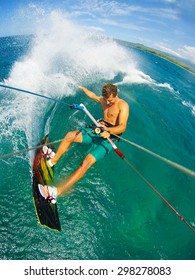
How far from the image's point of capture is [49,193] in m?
5.59

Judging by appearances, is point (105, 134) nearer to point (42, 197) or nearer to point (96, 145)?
point (96, 145)

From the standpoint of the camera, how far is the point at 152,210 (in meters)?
6.86

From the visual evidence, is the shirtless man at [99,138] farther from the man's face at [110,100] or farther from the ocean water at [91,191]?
the ocean water at [91,191]

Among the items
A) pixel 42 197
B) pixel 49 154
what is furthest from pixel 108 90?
pixel 42 197

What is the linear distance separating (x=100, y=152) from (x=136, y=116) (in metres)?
6.14

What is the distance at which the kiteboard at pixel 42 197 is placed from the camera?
5164mm

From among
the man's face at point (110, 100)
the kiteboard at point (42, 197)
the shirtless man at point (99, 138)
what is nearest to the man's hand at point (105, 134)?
the shirtless man at point (99, 138)

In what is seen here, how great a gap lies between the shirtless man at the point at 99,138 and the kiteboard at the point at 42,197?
5.7 inches

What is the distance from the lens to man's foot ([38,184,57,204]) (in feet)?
18.0

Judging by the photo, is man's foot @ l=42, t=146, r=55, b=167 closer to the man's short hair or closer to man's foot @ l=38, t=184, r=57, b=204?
man's foot @ l=38, t=184, r=57, b=204

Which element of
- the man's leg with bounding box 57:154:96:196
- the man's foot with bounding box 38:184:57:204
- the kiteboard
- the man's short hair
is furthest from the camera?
the man's short hair

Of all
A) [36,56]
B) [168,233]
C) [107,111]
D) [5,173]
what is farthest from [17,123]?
[36,56]

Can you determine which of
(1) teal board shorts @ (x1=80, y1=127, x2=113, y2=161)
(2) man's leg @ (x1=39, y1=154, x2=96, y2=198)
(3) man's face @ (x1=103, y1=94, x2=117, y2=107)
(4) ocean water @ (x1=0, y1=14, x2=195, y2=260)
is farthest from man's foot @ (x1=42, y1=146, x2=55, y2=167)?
(3) man's face @ (x1=103, y1=94, x2=117, y2=107)

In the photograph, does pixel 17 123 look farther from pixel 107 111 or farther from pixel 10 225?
pixel 10 225
